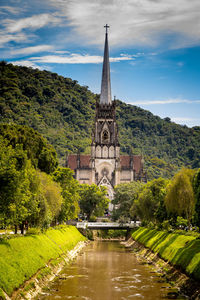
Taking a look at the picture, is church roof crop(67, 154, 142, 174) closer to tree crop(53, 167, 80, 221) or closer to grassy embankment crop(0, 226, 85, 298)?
tree crop(53, 167, 80, 221)

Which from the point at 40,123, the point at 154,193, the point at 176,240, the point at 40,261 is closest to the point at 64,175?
the point at 154,193

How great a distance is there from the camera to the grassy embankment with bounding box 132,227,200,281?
3084 centimetres

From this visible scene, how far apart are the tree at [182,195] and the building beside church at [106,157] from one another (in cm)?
7759

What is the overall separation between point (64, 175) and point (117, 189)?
34.1m

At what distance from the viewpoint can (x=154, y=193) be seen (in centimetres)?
7250

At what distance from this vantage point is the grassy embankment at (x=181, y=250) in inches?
1214

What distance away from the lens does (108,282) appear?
34906mm

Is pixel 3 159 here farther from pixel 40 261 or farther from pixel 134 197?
pixel 134 197

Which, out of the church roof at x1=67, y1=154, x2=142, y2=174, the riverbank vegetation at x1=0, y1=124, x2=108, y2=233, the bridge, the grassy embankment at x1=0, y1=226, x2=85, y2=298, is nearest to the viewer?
the grassy embankment at x1=0, y1=226, x2=85, y2=298

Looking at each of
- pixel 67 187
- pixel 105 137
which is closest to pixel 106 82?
pixel 105 137

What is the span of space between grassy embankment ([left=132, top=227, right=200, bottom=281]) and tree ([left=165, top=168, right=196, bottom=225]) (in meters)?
3.34

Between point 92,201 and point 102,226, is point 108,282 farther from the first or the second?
point 92,201

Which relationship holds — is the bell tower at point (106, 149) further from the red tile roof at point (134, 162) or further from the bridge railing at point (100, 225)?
the bridge railing at point (100, 225)

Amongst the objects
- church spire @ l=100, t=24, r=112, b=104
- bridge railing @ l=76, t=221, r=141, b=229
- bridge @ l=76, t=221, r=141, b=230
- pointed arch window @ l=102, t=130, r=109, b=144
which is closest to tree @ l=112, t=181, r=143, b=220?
bridge railing @ l=76, t=221, r=141, b=229
